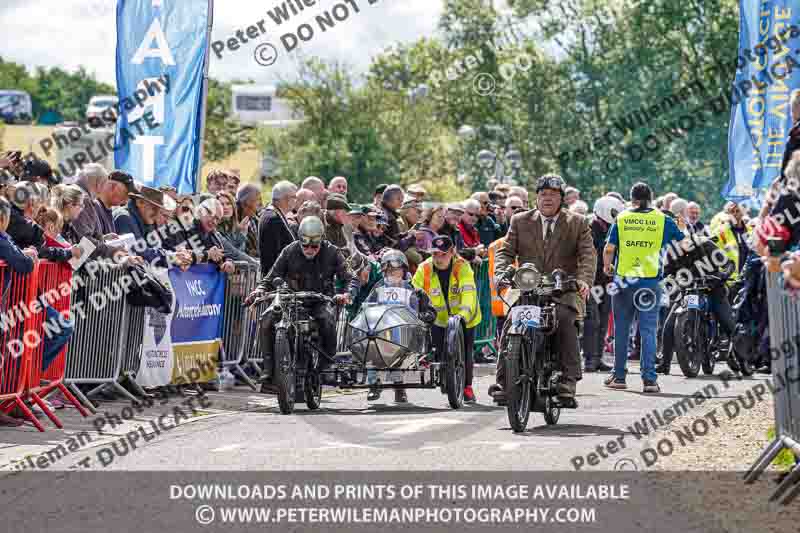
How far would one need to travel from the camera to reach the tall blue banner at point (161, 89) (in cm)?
1659

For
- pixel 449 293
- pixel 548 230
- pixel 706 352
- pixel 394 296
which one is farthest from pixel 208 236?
pixel 706 352

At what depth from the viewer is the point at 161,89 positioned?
660 inches

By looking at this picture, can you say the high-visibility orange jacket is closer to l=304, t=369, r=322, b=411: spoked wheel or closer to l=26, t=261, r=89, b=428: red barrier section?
l=304, t=369, r=322, b=411: spoked wheel

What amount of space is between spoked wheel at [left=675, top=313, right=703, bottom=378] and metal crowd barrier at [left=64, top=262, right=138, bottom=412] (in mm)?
7468

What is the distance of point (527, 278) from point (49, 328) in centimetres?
374

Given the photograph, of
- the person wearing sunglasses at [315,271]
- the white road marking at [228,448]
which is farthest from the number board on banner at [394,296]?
the white road marking at [228,448]

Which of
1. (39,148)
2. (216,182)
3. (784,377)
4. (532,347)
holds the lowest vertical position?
(784,377)

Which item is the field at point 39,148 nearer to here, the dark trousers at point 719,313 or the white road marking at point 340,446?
the dark trousers at point 719,313

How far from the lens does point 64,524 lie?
767cm

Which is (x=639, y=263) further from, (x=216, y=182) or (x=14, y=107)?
(x=14, y=107)

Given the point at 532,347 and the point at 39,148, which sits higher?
the point at 39,148

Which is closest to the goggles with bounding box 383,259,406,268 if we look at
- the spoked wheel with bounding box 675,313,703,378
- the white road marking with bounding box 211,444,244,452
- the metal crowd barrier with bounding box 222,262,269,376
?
the metal crowd barrier with bounding box 222,262,269,376

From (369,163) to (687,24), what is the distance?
15271 millimetres

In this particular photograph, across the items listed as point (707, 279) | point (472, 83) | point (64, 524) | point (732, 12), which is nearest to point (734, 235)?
point (707, 279)
